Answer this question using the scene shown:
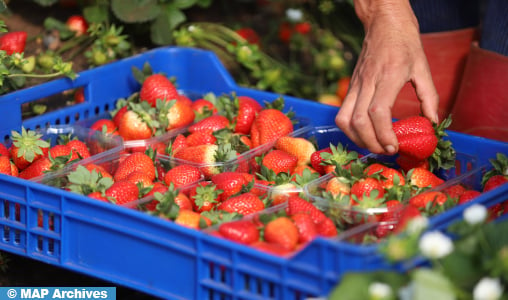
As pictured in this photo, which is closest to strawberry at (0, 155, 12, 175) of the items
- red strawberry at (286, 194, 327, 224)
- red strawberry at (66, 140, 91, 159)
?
red strawberry at (66, 140, 91, 159)

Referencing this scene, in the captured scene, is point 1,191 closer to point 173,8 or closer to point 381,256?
point 381,256

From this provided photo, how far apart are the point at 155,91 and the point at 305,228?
0.87 metres

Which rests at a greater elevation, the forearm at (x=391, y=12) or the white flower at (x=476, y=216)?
the forearm at (x=391, y=12)

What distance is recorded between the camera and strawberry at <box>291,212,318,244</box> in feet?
4.88

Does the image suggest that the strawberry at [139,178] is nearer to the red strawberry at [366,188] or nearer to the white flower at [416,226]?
the red strawberry at [366,188]

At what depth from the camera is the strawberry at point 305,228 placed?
4.88 ft

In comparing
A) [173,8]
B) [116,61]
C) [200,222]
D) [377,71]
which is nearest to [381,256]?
[200,222]

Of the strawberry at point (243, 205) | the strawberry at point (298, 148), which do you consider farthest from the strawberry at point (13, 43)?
the strawberry at point (243, 205)

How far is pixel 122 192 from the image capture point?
1.71m

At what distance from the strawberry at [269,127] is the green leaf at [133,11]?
596 mm

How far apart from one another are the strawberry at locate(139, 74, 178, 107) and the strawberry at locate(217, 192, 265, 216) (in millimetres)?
627

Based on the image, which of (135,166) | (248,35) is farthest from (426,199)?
(248,35)

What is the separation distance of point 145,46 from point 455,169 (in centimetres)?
116

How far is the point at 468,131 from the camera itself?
225 centimetres
